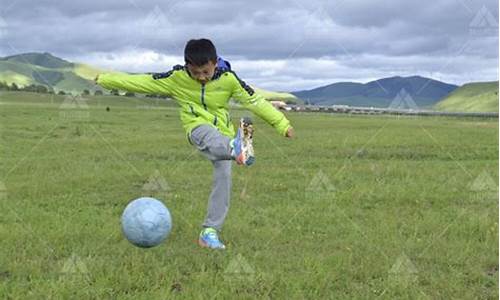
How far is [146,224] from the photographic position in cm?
580

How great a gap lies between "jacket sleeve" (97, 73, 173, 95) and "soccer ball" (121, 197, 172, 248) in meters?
1.24

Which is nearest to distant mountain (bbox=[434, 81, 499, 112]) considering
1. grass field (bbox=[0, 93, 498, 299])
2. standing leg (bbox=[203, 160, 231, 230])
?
grass field (bbox=[0, 93, 498, 299])

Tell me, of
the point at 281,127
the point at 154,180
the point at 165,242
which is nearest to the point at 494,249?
the point at 281,127

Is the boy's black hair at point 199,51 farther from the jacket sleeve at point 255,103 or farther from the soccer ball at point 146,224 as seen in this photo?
the soccer ball at point 146,224

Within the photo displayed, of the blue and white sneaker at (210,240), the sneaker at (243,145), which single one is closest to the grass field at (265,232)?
the blue and white sneaker at (210,240)

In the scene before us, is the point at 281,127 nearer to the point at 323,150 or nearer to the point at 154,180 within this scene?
the point at 154,180

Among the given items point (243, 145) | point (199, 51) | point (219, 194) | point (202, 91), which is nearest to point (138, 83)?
point (202, 91)

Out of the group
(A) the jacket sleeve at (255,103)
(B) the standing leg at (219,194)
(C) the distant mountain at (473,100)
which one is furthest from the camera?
(C) the distant mountain at (473,100)

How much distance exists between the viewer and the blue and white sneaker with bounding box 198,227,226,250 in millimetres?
6121

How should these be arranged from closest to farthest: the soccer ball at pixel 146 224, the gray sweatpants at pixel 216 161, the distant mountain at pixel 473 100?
the soccer ball at pixel 146 224, the gray sweatpants at pixel 216 161, the distant mountain at pixel 473 100

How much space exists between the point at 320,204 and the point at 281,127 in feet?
9.60

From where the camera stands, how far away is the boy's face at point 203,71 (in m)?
5.96

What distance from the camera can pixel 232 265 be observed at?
17.7ft

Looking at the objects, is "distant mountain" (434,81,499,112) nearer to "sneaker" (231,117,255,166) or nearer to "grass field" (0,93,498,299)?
"grass field" (0,93,498,299)
